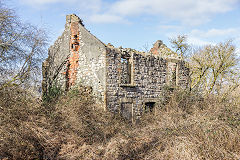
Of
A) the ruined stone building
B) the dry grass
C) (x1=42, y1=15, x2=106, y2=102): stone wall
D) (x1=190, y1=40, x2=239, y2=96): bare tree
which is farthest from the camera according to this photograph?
(x1=190, y1=40, x2=239, y2=96): bare tree

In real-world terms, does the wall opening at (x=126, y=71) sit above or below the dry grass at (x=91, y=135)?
above

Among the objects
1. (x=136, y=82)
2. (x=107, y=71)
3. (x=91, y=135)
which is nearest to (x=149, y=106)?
(x=136, y=82)

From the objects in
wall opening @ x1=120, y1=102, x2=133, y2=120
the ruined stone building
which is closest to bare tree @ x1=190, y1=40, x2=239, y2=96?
the ruined stone building

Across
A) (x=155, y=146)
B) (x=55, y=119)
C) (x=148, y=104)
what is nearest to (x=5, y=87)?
(x=55, y=119)

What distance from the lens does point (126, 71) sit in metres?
12.5

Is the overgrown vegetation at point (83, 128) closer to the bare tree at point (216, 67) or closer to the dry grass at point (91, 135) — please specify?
the dry grass at point (91, 135)

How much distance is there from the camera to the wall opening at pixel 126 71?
12273 millimetres

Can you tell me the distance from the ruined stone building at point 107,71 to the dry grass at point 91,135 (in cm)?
133

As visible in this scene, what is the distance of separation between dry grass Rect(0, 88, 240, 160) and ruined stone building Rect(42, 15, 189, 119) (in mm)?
1332

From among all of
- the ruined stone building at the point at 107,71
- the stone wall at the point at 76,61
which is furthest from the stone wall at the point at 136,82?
the stone wall at the point at 76,61

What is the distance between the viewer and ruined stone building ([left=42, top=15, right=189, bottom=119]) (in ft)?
38.3

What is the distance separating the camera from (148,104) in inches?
528

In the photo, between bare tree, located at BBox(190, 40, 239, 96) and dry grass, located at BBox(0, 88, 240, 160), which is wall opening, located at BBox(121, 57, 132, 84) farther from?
bare tree, located at BBox(190, 40, 239, 96)

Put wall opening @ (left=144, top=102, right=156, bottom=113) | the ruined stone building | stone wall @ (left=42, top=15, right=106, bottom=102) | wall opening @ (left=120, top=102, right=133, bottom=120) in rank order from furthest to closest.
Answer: wall opening @ (left=144, top=102, right=156, bottom=113) → wall opening @ (left=120, top=102, right=133, bottom=120) → stone wall @ (left=42, top=15, right=106, bottom=102) → the ruined stone building
